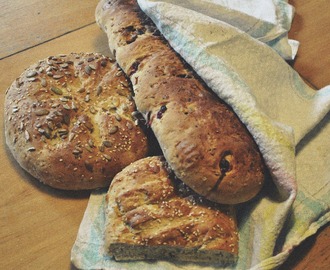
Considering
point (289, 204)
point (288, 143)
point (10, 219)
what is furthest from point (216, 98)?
point (10, 219)

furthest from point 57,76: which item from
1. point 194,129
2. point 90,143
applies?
point 194,129

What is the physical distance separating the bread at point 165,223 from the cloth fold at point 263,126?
0.12ft

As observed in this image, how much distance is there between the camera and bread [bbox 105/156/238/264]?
1093mm

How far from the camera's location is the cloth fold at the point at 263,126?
1122 mm

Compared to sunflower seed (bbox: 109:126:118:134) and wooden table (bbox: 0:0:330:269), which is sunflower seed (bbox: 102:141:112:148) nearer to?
sunflower seed (bbox: 109:126:118:134)

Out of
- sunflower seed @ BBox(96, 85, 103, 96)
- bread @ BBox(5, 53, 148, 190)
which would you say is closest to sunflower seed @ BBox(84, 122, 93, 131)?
bread @ BBox(5, 53, 148, 190)

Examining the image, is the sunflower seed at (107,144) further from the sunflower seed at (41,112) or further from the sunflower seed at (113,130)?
the sunflower seed at (41,112)

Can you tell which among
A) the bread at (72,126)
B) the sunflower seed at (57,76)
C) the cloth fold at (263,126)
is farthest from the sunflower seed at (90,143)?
the sunflower seed at (57,76)

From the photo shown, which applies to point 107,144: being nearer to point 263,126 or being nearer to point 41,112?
Answer: point 41,112

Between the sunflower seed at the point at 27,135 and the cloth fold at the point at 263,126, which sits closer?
the cloth fold at the point at 263,126

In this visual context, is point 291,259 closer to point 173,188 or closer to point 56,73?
point 173,188

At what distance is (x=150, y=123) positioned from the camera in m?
1.18

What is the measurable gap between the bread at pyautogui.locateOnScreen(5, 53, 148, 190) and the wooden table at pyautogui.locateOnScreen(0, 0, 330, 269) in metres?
0.06

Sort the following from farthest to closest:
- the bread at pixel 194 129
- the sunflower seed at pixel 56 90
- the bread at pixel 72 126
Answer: the sunflower seed at pixel 56 90 → the bread at pixel 72 126 → the bread at pixel 194 129
